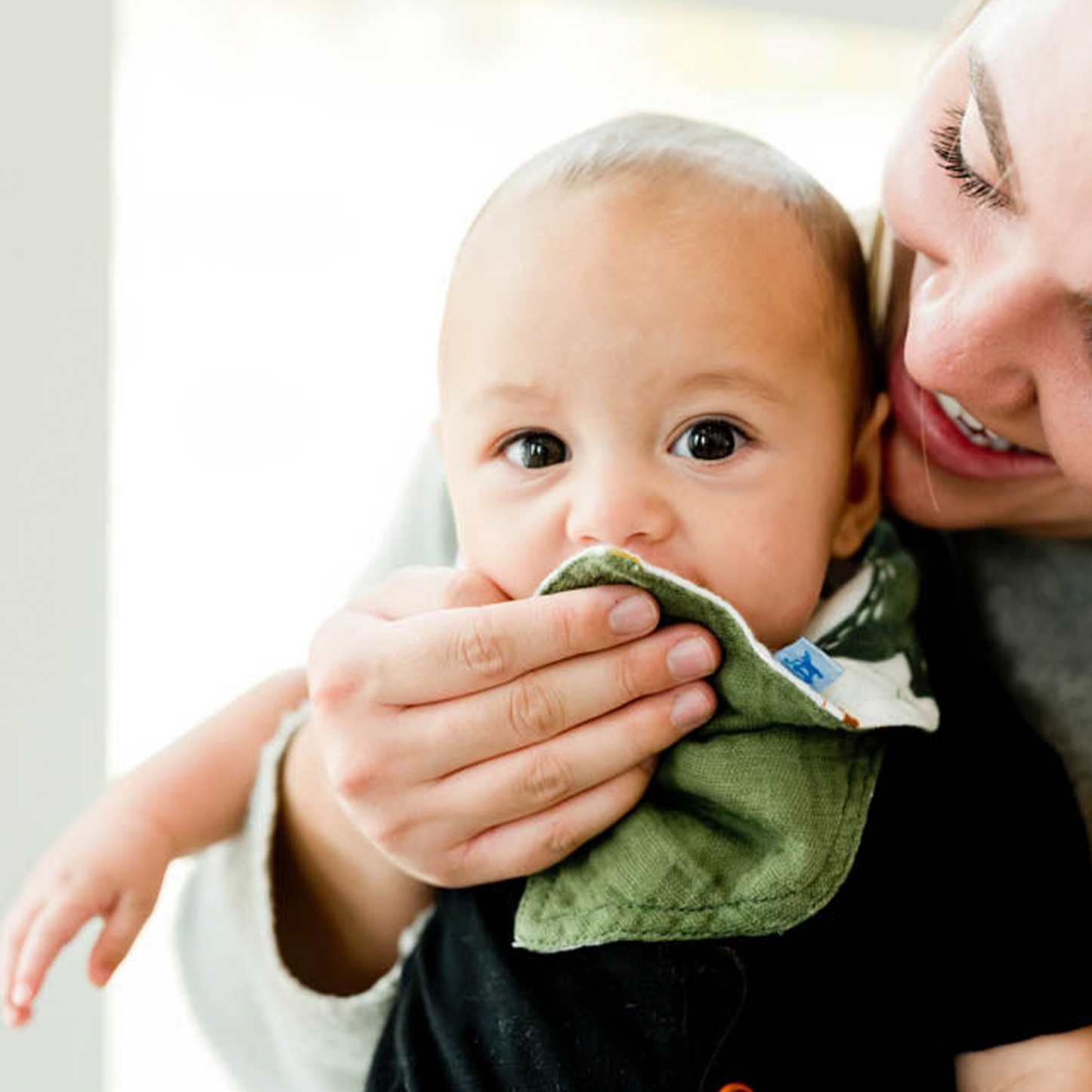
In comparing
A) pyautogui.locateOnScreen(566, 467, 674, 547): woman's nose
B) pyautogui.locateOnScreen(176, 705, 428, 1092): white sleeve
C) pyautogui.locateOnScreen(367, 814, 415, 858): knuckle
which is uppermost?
pyautogui.locateOnScreen(566, 467, 674, 547): woman's nose

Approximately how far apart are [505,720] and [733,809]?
6.6 inches

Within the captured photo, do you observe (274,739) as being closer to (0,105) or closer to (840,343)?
(840,343)

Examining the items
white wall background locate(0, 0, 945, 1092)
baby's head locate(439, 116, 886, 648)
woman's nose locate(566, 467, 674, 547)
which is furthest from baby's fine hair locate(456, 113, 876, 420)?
white wall background locate(0, 0, 945, 1092)

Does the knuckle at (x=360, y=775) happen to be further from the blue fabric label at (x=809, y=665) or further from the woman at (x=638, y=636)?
the blue fabric label at (x=809, y=665)

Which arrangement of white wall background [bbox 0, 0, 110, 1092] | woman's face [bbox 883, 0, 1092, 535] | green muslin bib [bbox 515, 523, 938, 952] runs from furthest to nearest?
white wall background [bbox 0, 0, 110, 1092], green muslin bib [bbox 515, 523, 938, 952], woman's face [bbox 883, 0, 1092, 535]

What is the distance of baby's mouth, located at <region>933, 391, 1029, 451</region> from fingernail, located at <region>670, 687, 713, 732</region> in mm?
325

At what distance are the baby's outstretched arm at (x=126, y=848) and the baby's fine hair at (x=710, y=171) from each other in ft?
1.59

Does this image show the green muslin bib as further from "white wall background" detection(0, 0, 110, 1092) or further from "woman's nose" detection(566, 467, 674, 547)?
"white wall background" detection(0, 0, 110, 1092)

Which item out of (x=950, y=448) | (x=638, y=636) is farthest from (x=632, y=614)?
(x=950, y=448)

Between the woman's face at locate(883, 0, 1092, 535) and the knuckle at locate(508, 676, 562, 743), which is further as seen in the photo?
the knuckle at locate(508, 676, 562, 743)

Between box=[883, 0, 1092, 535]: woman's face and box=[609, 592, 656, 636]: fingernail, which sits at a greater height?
box=[883, 0, 1092, 535]: woman's face

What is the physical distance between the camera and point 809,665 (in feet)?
3.03

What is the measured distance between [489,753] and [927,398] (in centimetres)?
45

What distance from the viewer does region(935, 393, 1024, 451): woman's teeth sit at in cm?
104
